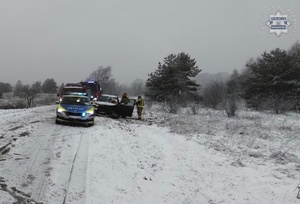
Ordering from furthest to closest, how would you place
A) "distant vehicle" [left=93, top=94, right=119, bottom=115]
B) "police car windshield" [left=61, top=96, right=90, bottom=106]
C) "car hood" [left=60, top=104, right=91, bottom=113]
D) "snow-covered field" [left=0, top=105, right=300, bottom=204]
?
"distant vehicle" [left=93, top=94, right=119, bottom=115] < "police car windshield" [left=61, top=96, right=90, bottom=106] < "car hood" [left=60, top=104, right=91, bottom=113] < "snow-covered field" [left=0, top=105, right=300, bottom=204]

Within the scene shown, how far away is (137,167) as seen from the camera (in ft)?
30.7

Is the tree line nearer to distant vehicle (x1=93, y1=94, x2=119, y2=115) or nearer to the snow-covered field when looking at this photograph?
distant vehicle (x1=93, y1=94, x2=119, y2=115)

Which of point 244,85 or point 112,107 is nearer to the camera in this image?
point 112,107

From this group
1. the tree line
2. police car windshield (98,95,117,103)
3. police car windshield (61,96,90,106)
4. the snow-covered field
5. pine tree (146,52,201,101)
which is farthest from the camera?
pine tree (146,52,201,101)

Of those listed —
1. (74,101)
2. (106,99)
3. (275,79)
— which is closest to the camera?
(74,101)

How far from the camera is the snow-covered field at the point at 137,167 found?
22.6 feet

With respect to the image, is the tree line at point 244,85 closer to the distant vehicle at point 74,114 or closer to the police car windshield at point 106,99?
the police car windshield at point 106,99

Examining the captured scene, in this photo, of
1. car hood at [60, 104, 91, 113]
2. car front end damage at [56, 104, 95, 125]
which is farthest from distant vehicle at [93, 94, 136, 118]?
car front end damage at [56, 104, 95, 125]

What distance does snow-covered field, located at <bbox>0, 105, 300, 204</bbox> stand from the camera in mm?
6875

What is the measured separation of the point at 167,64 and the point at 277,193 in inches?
1433

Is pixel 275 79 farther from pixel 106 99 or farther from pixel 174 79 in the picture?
pixel 106 99

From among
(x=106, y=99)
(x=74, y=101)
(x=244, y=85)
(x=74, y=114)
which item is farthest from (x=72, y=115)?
(x=244, y=85)

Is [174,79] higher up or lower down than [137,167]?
higher up

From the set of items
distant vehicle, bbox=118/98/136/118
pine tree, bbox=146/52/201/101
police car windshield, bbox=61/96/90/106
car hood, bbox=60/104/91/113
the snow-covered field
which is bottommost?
the snow-covered field
